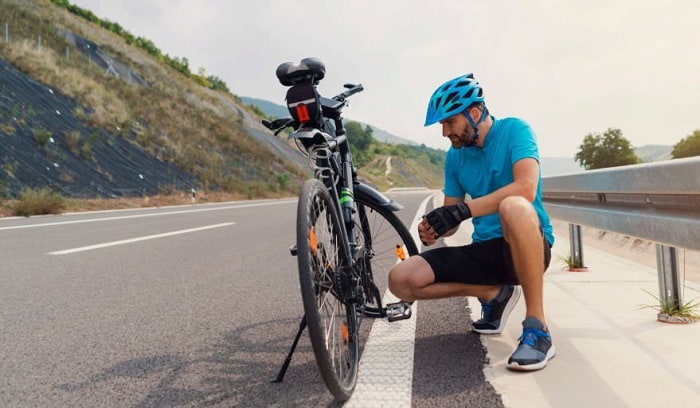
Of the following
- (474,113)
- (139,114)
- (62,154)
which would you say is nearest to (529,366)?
(474,113)

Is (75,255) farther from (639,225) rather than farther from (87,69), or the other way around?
(87,69)

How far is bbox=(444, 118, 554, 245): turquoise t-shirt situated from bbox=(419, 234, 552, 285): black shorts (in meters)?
0.10

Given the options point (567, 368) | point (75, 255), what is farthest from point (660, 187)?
point (75, 255)

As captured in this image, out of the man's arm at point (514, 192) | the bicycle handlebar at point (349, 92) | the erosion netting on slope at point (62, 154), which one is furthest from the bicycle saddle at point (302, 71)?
the erosion netting on slope at point (62, 154)

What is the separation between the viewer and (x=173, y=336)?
350 cm

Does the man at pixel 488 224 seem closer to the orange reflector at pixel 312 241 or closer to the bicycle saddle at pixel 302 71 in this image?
the bicycle saddle at pixel 302 71

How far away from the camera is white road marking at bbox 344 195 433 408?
244cm

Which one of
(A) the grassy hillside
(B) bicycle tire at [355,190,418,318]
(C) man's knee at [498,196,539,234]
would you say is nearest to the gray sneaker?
(C) man's knee at [498,196,539,234]

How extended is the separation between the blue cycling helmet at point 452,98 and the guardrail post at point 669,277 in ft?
4.78

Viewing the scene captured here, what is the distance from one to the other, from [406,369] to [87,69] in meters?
33.6

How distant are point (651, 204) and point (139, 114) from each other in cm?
3019

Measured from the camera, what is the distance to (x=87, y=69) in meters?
31.7

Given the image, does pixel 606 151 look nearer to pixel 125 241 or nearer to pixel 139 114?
pixel 139 114

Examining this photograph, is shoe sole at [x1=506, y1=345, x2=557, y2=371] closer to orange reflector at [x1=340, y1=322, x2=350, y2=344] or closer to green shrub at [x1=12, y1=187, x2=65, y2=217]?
orange reflector at [x1=340, y1=322, x2=350, y2=344]
